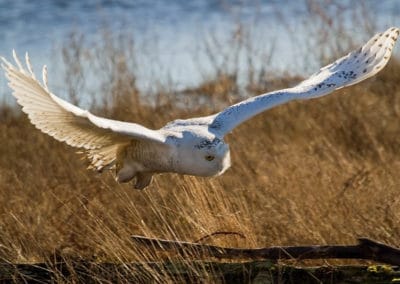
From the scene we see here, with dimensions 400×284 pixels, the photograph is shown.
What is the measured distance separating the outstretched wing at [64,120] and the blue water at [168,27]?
161 inches

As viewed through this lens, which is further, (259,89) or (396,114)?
(259,89)

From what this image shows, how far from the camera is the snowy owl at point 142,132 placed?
532 cm

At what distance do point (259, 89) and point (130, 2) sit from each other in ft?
18.7

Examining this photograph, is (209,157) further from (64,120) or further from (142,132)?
(64,120)

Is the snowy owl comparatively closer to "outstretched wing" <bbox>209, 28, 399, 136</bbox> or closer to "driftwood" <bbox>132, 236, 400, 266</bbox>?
"outstretched wing" <bbox>209, 28, 399, 136</bbox>

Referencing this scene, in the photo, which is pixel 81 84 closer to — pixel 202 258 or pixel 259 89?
pixel 259 89

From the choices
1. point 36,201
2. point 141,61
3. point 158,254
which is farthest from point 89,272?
point 141,61

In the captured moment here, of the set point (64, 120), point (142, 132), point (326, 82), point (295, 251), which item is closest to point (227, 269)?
point (295, 251)

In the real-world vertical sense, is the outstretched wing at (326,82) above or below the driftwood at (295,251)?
above

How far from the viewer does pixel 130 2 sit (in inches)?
599

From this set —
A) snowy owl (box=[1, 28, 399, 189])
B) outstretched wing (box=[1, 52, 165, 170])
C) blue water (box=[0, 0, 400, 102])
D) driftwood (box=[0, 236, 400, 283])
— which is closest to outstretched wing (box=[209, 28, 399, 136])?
snowy owl (box=[1, 28, 399, 189])

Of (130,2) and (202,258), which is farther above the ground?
(130,2)

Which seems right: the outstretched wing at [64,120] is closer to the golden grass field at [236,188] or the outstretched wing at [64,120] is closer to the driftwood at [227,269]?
the golden grass field at [236,188]

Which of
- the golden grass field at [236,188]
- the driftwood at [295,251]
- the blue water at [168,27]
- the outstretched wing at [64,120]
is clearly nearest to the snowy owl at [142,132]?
the outstretched wing at [64,120]
